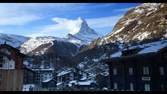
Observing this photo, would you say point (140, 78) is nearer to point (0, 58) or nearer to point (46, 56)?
point (0, 58)

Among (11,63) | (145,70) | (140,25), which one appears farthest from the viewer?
(140,25)

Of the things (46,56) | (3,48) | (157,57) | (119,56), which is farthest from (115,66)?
(46,56)

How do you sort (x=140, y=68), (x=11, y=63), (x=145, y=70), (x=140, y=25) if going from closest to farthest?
(x=11, y=63), (x=145, y=70), (x=140, y=68), (x=140, y=25)

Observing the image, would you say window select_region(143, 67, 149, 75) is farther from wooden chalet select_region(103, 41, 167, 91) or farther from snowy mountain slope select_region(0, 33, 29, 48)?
snowy mountain slope select_region(0, 33, 29, 48)

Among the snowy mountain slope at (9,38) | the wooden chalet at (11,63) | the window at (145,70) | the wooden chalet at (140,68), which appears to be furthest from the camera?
the window at (145,70)

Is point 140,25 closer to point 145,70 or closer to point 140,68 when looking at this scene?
point 140,68

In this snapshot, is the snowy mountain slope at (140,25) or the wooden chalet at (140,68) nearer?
the wooden chalet at (140,68)

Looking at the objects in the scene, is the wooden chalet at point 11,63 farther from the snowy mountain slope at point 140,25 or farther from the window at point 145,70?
the snowy mountain slope at point 140,25

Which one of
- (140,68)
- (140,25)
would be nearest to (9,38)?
(140,68)

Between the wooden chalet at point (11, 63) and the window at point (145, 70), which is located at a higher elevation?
the wooden chalet at point (11, 63)

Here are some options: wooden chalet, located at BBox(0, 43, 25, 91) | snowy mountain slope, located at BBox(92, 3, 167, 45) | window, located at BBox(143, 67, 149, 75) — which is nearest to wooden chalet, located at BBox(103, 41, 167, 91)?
window, located at BBox(143, 67, 149, 75)

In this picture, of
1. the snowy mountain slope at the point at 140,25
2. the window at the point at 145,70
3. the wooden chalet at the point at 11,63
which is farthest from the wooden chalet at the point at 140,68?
the snowy mountain slope at the point at 140,25

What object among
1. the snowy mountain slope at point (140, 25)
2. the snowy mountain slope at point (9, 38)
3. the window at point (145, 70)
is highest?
the snowy mountain slope at point (140, 25)

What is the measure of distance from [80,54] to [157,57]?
4182 cm
